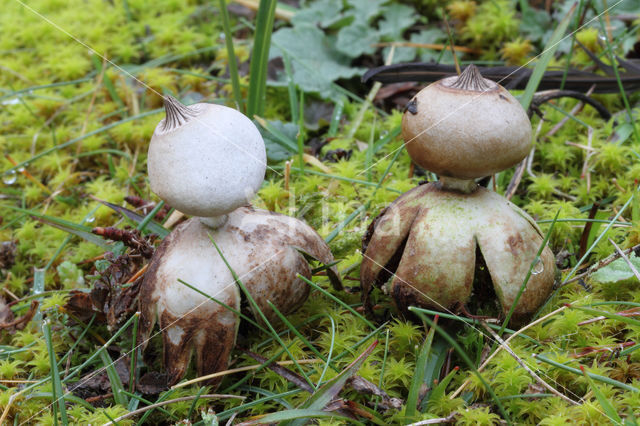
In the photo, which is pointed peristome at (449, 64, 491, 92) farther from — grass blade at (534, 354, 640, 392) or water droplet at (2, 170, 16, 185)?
water droplet at (2, 170, 16, 185)

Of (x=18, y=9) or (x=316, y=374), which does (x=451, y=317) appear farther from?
(x=18, y=9)

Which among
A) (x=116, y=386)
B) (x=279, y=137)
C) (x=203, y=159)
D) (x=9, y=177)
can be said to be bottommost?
(x=9, y=177)

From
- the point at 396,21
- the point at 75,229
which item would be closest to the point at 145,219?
the point at 75,229

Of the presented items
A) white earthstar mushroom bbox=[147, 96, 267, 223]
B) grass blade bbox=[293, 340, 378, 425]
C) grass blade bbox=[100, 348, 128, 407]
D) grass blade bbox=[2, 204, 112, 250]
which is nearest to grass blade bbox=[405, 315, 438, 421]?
grass blade bbox=[293, 340, 378, 425]

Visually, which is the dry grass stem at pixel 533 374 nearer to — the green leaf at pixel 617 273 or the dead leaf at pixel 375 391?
the dead leaf at pixel 375 391

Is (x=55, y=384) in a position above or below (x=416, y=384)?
below

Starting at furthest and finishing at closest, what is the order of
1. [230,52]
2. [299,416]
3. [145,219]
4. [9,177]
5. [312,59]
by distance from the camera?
[312,59] → [9,177] → [230,52] → [145,219] → [299,416]

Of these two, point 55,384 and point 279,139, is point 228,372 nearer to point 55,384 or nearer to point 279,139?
point 55,384
